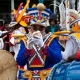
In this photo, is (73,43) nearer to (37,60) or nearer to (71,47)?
(71,47)

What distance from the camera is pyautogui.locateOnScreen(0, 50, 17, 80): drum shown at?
3752 millimetres

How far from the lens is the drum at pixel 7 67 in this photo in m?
3.75

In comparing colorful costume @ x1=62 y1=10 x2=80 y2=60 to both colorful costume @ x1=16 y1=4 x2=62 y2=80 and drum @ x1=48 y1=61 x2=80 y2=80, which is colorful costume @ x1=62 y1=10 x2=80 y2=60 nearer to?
colorful costume @ x1=16 y1=4 x2=62 y2=80

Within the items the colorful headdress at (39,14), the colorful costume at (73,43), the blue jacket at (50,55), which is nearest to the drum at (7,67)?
the blue jacket at (50,55)

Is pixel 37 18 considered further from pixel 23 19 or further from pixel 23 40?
pixel 23 19

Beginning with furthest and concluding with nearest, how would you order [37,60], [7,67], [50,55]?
1. [37,60]
2. [50,55]
3. [7,67]

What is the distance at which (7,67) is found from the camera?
12.6ft

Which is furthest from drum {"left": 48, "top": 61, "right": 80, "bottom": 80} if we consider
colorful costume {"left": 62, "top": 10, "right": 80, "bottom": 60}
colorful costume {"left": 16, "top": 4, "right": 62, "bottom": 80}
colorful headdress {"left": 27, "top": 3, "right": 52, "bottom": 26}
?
colorful headdress {"left": 27, "top": 3, "right": 52, "bottom": 26}

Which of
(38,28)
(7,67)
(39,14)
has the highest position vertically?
(39,14)

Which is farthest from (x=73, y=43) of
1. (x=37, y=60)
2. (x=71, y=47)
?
(x=37, y=60)

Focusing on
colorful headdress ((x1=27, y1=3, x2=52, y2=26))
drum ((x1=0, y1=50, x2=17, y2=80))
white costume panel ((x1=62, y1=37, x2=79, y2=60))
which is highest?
colorful headdress ((x1=27, y1=3, x2=52, y2=26))

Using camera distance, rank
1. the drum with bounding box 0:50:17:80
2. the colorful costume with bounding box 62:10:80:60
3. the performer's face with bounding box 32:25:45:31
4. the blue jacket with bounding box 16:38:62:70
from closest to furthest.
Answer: the drum with bounding box 0:50:17:80 < the colorful costume with bounding box 62:10:80:60 < the blue jacket with bounding box 16:38:62:70 < the performer's face with bounding box 32:25:45:31

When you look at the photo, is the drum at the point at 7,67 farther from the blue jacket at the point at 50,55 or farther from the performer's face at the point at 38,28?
the performer's face at the point at 38,28

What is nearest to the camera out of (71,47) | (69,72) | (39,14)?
(69,72)
